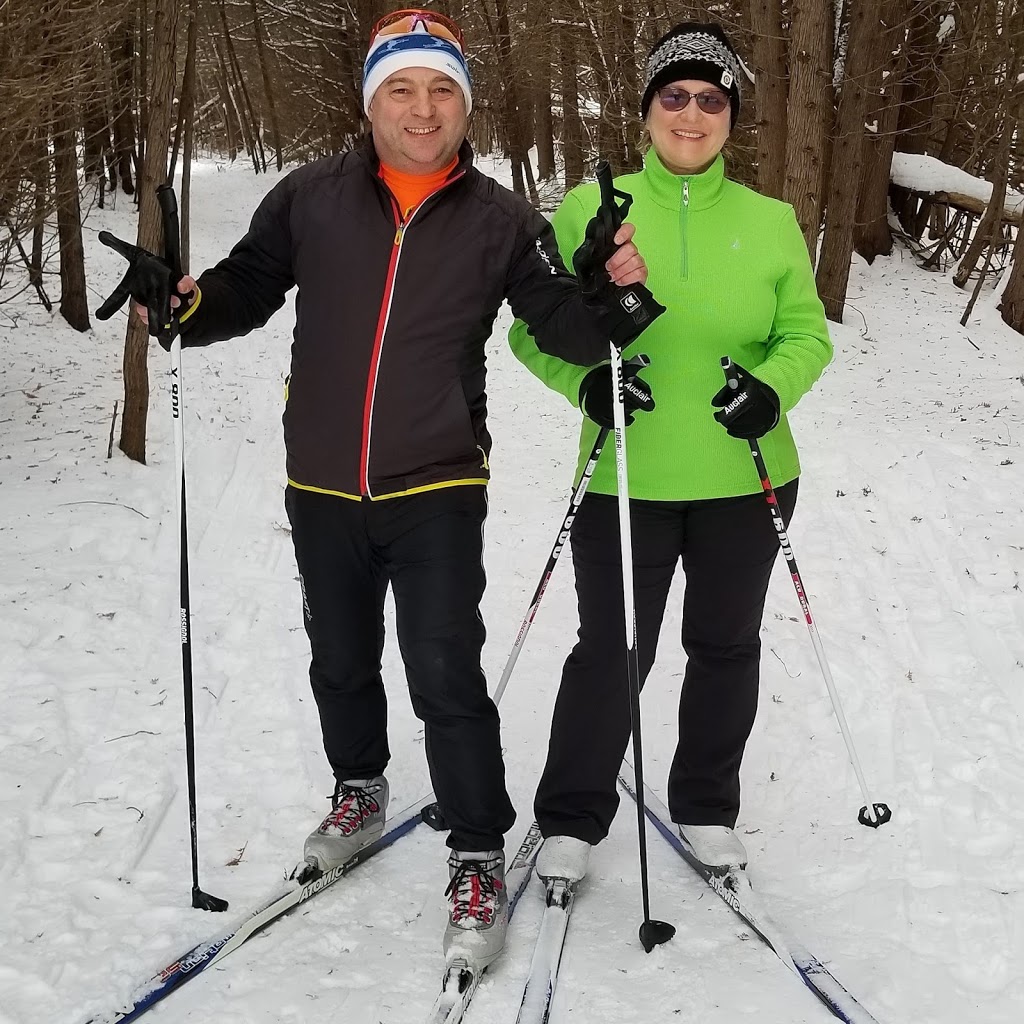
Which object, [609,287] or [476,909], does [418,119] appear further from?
[476,909]

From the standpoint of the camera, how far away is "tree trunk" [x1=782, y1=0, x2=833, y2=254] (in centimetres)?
825

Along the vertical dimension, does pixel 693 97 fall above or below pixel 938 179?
above

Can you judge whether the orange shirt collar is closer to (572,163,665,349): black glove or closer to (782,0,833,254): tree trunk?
(572,163,665,349): black glove

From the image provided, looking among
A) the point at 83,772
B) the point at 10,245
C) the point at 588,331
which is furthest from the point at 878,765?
the point at 10,245

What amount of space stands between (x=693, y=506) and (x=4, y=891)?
2.27 metres

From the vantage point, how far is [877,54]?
10219 mm

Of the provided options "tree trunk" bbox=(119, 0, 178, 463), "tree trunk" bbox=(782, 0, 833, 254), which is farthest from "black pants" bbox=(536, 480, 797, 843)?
"tree trunk" bbox=(782, 0, 833, 254)

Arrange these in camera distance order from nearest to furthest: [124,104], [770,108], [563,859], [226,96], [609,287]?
1. [609,287]
2. [563,859]
3. [770,108]
4. [124,104]
5. [226,96]

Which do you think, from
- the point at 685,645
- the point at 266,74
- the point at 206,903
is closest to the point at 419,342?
the point at 685,645

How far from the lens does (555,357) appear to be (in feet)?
8.93

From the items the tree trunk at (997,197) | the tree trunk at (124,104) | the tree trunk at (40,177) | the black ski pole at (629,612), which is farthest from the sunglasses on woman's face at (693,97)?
the tree trunk at (997,197)

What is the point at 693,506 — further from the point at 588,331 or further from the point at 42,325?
the point at 42,325

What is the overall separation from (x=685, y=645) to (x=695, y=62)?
1647mm

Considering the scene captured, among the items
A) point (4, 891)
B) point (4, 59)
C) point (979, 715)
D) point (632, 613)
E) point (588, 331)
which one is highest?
point (4, 59)
